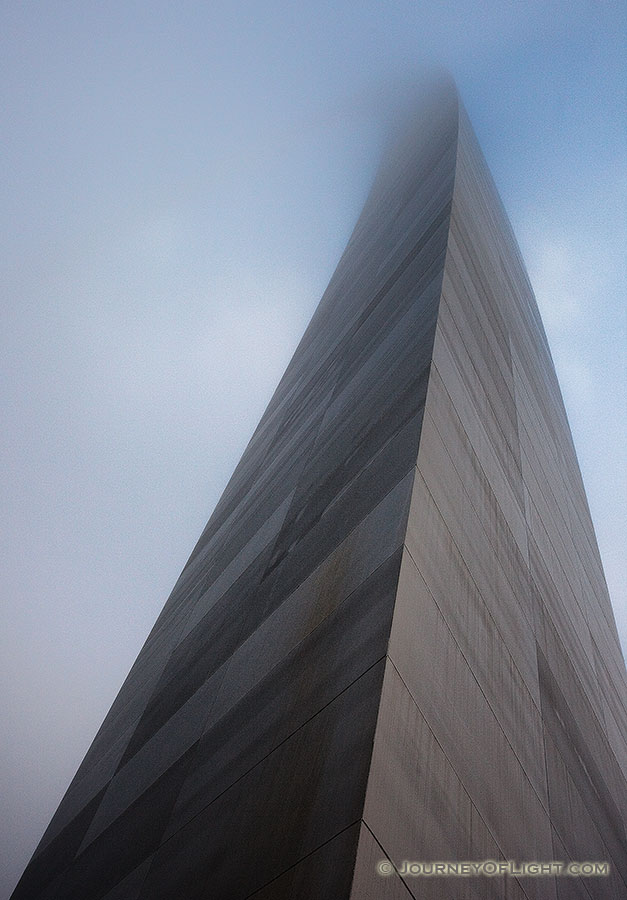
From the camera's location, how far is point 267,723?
23.6ft

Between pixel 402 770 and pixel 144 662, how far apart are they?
1349cm

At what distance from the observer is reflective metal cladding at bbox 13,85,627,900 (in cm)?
570

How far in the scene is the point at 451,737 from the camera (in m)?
6.50

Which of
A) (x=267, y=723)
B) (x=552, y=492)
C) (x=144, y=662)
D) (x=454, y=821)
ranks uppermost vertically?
(x=552, y=492)

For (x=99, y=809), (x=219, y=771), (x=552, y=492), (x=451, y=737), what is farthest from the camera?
(x=552, y=492)

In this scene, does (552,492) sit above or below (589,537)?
below

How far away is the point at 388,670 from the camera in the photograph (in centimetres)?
584

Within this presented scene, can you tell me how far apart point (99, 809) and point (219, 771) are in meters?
6.39

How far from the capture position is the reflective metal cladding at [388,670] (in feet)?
18.7

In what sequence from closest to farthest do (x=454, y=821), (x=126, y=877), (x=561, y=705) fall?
1. (x=454, y=821)
2. (x=126, y=877)
3. (x=561, y=705)

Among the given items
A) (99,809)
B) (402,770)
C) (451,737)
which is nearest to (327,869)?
(402,770)

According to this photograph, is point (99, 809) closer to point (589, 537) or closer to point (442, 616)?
point (442, 616)

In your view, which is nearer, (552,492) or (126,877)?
(126,877)

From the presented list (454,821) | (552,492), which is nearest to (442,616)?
(454,821)
